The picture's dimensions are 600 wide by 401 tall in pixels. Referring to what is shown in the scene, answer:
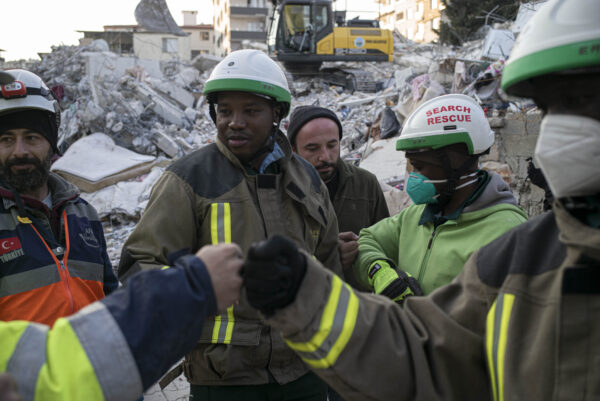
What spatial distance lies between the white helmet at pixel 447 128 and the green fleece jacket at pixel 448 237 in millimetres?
217

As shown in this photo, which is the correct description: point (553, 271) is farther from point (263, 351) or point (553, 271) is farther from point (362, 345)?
point (263, 351)

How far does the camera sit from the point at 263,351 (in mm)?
2082

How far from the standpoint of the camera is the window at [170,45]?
1594 inches

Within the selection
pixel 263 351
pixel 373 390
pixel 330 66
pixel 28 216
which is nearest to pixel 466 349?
pixel 373 390

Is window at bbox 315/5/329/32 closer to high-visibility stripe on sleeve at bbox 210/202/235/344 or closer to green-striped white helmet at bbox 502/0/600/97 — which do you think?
high-visibility stripe on sleeve at bbox 210/202/235/344

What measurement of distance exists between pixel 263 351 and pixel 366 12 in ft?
82.0

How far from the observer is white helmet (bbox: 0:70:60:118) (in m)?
2.36

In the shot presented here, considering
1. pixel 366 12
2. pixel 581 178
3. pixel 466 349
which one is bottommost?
pixel 466 349

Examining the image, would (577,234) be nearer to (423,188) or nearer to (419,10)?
(423,188)

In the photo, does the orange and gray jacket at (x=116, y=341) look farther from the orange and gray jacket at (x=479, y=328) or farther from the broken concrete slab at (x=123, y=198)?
the broken concrete slab at (x=123, y=198)

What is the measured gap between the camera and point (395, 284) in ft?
7.54

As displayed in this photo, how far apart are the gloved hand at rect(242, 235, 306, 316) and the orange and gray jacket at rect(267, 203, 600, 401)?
36 mm

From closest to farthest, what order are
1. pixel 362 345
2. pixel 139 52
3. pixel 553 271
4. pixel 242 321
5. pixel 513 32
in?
pixel 553 271
pixel 362 345
pixel 242 321
pixel 513 32
pixel 139 52

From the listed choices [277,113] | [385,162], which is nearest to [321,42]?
[385,162]
